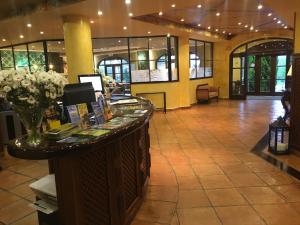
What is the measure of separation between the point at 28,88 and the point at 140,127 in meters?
1.13

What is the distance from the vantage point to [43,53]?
9.48 meters

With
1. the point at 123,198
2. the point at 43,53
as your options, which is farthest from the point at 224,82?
the point at 123,198

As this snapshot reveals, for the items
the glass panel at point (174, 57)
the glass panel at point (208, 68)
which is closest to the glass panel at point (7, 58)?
the glass panel at point (174, 57)

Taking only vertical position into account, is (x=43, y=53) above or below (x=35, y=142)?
above

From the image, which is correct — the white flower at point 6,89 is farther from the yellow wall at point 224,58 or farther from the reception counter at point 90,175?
the yellow wall at point 224,58

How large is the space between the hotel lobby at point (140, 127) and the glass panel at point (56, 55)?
0.18 ft

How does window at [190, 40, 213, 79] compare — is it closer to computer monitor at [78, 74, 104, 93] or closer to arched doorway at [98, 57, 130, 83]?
arched doorway at [98, 57, 130, 83]

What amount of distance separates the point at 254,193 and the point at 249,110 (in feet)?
21.7

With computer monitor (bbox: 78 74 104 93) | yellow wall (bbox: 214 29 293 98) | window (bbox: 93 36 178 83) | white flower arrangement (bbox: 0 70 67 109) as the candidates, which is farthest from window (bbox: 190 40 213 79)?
white flower arrangement (bbox: 0 70 67 109)

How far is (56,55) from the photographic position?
9.88m

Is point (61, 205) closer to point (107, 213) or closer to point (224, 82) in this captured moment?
point (107, 213)

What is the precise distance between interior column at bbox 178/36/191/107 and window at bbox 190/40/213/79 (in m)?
1.09

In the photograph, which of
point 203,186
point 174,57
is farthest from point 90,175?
point 174,57

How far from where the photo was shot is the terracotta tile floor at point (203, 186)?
2.80 metres
